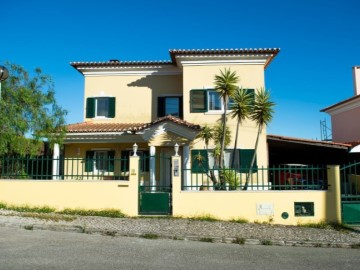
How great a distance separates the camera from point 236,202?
10.6 meters

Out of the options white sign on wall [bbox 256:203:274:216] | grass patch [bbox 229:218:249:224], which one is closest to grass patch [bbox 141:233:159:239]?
grass patch [bbox 229:218:249:224]

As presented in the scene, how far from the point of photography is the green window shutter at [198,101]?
16.3m

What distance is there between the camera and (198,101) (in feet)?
53.6

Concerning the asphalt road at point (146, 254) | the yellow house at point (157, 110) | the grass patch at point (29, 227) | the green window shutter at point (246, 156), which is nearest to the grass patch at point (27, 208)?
the grass patch at point (29, 227)

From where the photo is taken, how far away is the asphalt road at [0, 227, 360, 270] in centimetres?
601

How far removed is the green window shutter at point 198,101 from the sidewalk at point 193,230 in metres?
7.02

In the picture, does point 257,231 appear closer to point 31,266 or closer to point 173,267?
point 173,267

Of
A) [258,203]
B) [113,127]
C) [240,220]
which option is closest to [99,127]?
[113,127]

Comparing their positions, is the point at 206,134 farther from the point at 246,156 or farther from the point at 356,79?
the point at 356,79

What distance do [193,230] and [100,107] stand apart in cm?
1144

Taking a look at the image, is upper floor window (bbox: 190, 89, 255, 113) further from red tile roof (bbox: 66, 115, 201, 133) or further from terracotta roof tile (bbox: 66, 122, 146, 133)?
terracotta roof tile (bbox: 66, 122, 146, 133)

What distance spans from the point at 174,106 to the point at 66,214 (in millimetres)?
8778

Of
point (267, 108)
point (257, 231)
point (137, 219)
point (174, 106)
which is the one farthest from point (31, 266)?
point (174, 106)

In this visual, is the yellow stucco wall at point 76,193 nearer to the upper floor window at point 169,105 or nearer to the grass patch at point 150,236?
the grass patch at point 150,236
